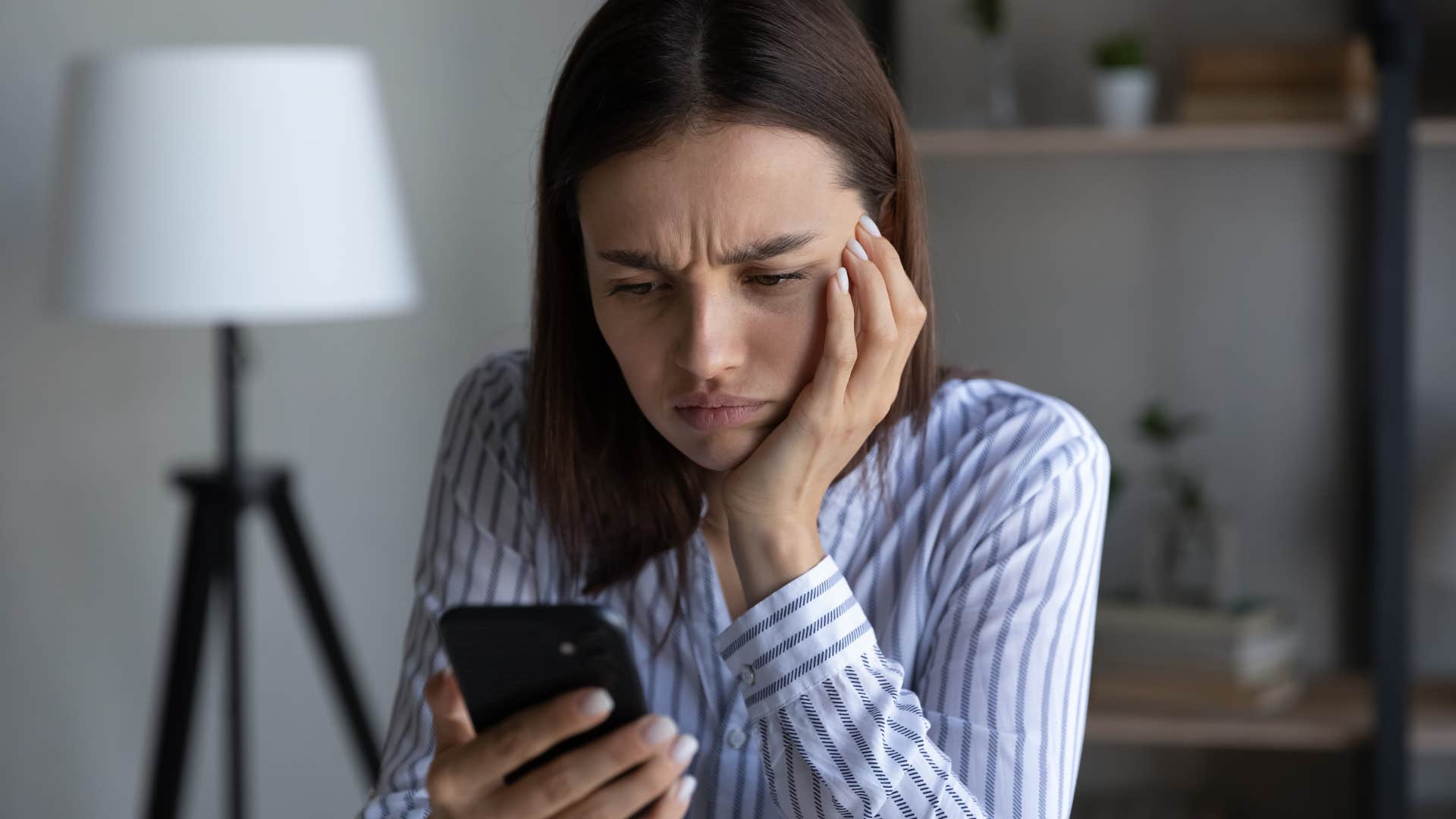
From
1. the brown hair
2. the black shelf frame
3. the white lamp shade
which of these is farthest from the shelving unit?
the brown hair

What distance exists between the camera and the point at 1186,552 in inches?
89.3

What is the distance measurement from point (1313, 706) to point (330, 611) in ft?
4.73

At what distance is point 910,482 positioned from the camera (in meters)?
1.24

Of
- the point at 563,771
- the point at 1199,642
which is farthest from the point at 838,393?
the point at 1199,642

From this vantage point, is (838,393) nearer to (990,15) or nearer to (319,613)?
(319,613)

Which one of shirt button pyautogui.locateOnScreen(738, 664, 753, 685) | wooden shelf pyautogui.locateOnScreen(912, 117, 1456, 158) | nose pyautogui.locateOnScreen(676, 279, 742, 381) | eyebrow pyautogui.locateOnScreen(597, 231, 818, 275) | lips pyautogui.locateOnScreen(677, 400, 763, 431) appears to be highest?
wooden shelf pyautogui.locateOnScreen(912, 117, 1456, 158)

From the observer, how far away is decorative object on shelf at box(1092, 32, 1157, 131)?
218 cm

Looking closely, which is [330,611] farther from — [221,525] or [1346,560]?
[1346,560]

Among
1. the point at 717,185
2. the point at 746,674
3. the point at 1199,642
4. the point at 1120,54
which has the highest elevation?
the point at 1120,54

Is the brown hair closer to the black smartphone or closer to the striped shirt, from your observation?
the striped shirt

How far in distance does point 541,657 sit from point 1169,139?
1539 millimetres

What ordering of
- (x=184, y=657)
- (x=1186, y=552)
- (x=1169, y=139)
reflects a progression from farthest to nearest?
(x=1186, y=552)
(x=1169, y=139)
(x=184, y=657)

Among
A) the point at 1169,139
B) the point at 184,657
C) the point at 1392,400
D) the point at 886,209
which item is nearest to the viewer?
the point at 886,209

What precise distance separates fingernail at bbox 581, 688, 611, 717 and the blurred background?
138cm
